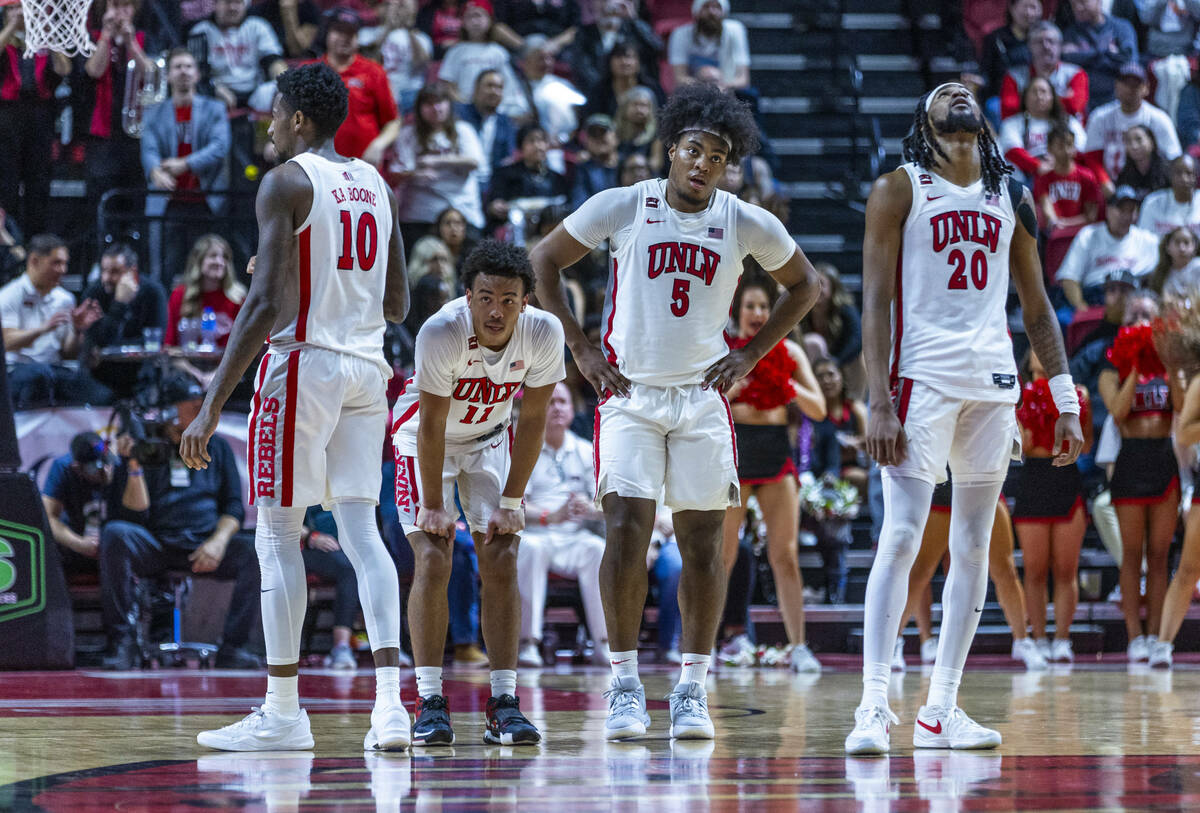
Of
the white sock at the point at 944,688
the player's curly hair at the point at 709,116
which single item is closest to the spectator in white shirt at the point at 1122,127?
the player's curly hair at the point at 709,116

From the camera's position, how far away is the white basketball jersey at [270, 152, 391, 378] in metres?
4.68

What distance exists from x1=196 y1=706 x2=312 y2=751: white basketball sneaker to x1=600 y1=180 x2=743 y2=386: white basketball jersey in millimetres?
1560

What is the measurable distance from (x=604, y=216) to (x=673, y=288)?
346mm

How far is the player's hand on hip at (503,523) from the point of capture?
16.3 ft

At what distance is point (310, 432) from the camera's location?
15.2 feet

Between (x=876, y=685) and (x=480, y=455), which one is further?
(x=480, y=455)

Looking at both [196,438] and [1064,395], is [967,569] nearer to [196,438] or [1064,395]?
[1064,395]

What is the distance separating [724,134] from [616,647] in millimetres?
1732

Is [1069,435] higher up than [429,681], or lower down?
higher up

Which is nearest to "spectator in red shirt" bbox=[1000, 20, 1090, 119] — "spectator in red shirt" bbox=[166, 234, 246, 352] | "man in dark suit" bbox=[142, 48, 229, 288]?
"man in dark suit" bbox=[142, 48, 229, 288]

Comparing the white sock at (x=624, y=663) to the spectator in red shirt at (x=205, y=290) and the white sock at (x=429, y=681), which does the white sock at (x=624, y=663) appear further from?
the spectator in red shirt at (x=205, y=290)

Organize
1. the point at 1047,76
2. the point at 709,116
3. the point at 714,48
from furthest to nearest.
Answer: the point at 1047,76, the point at 714,48, the point at 709,116

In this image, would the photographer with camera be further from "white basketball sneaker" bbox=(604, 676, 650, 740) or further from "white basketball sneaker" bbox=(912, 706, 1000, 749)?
"white basketball sneaker" bbox=(912, 706, 1000, 749)

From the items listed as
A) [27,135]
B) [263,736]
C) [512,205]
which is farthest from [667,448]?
[27,135]
